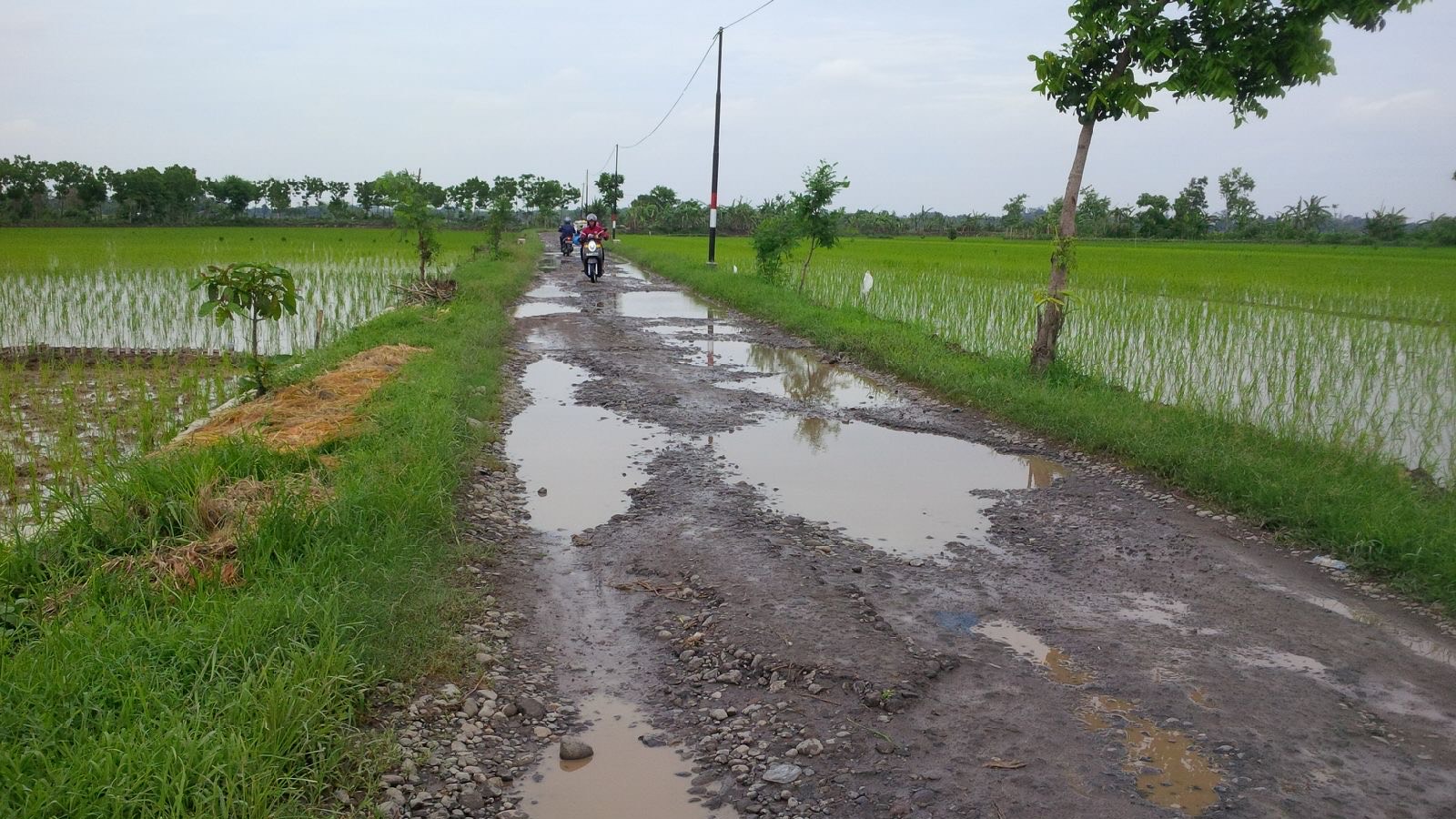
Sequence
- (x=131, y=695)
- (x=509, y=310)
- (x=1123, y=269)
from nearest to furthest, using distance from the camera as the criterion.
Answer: (x=131, y=695) < (x=509, y=310) < (x=1123, y=269)

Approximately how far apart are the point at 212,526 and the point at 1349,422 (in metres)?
7.83

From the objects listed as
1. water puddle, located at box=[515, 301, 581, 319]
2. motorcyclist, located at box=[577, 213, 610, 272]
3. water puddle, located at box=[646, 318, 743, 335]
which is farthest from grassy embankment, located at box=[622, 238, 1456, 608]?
motorcyclist, located at box=[577, 213, 610, 272]

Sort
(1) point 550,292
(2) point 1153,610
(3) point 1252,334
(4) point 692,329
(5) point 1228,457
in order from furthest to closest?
(1) point 550,292 < (4) point 692,329 < (3) point 1252,334 < (5) point 1228,457 < (2) point 1153,610

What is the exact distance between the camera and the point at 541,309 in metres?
16.9

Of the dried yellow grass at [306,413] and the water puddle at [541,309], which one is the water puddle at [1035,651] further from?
the water puddle at [541,309]

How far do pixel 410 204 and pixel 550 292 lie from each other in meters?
3.73

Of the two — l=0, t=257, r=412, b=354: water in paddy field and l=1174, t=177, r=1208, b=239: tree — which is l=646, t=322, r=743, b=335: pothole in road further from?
l=1174, t=177, r=1208, b=239: tree

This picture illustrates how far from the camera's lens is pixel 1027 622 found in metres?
4.24

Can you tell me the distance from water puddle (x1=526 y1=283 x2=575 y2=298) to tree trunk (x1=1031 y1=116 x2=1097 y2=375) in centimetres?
1196

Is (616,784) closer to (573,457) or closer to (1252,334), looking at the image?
(573,457)

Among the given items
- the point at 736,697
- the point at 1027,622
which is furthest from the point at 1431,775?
the point at 736,697

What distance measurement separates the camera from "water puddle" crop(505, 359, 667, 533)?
19.2 feet

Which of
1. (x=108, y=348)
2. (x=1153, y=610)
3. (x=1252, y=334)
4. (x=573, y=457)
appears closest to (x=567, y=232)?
(x=108, y=348)

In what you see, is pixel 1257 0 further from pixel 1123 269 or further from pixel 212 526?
pixel 1123 269
